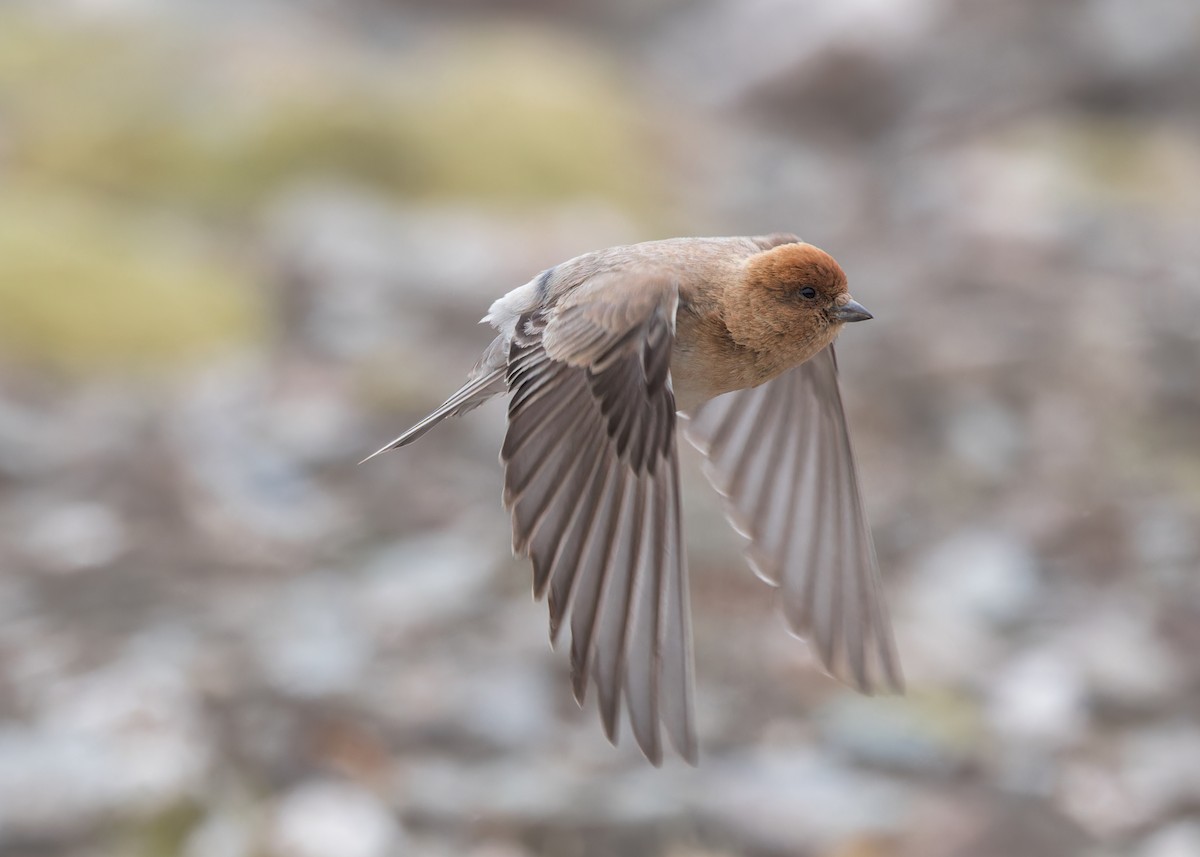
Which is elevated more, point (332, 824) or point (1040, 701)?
point (1040, 701)

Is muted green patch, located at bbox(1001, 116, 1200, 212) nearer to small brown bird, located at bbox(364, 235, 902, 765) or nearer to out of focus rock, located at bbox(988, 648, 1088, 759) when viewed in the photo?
out of focus rock, located at bbox(988, 648, 1088, 759)

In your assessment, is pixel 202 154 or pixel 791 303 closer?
pixel 791 303

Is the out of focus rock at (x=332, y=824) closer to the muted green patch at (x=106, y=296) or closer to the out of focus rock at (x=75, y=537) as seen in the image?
the out of focus rock at (x=75, y=537)

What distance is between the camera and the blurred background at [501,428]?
5039mm

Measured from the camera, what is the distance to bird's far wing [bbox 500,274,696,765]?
118 inches

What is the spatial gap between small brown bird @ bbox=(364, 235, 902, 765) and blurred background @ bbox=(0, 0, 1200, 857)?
114cm

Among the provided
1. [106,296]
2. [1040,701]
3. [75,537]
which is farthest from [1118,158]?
[75,537]

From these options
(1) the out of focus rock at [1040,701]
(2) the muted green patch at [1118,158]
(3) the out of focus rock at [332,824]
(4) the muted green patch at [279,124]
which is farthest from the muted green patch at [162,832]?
(2) the muted green patch at [1118,158]

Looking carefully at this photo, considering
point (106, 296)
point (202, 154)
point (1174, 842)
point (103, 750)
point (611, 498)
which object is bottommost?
point (1174, 842)

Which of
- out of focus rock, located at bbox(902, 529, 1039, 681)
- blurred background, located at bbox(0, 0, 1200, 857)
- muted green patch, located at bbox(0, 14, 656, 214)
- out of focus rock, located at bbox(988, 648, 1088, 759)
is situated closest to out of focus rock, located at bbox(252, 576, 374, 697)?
blurred background, located at bbox(0, 0, 1200, 857)

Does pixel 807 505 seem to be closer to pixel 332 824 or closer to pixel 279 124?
Answer: pixel 332 824

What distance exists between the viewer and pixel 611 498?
3.15 m

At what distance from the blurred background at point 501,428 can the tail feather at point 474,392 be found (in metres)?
1.68

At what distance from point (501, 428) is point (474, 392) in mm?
3913
